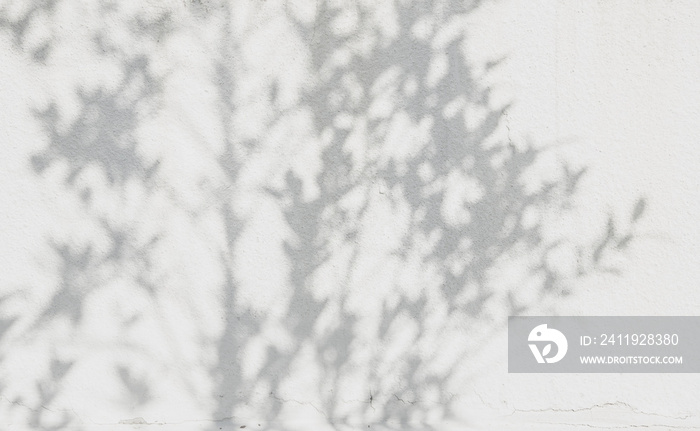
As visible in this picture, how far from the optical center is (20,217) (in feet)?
11.1

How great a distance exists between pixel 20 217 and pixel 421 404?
2517mm

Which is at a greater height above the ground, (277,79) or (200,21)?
(200,21)

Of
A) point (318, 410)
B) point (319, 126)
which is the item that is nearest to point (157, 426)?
point (318, 410)

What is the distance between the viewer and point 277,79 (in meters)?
3.35

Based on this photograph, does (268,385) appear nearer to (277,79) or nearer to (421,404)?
(421,404)

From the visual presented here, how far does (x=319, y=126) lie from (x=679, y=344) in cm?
246

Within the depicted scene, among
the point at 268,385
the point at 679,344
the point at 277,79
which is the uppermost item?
the point at 277,79

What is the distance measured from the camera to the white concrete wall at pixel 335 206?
3.32 m

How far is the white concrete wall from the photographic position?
3.32 m

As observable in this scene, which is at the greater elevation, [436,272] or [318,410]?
[436,272]

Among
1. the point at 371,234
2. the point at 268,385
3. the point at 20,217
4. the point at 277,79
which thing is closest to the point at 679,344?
the point at 371,234

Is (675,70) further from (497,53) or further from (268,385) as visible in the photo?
(268,385)

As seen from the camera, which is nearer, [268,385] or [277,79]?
[277,79]

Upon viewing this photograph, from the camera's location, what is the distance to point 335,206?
344 cm
